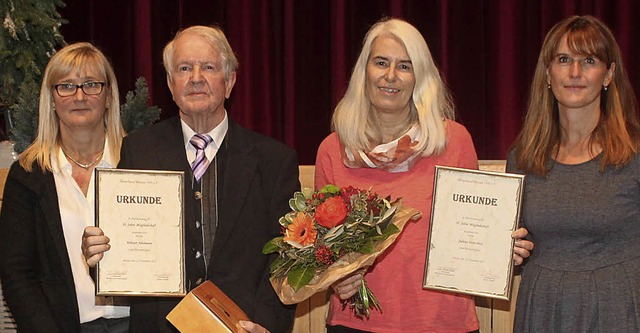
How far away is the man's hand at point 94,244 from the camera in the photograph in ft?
9.26

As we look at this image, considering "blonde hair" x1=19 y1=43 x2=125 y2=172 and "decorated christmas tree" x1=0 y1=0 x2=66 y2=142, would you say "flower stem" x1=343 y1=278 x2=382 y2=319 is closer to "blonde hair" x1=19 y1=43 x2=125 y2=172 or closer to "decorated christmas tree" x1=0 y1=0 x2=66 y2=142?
"blonde hair" x1=19 y1=43 x2=125 y2=172

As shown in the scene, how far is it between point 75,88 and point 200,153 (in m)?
0.64

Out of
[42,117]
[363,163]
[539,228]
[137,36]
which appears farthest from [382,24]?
[137,36]

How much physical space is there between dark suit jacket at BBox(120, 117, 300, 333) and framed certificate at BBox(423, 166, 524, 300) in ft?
1.91

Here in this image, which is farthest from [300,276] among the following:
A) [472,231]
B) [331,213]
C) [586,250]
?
[586,250]

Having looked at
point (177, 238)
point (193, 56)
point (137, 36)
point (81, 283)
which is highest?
point (137, 36)

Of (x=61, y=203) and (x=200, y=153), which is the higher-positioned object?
(x=200, y=153)

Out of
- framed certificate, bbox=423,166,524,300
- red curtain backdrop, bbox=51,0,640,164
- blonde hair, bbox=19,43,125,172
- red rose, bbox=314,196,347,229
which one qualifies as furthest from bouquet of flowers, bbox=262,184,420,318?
red curtain backdrop, bbox=51,0,640,164

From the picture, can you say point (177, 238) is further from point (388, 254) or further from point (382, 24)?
point (382, 24)

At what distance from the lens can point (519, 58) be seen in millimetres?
5410

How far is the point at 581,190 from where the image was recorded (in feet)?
9.70

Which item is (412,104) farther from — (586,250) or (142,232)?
(142,232)

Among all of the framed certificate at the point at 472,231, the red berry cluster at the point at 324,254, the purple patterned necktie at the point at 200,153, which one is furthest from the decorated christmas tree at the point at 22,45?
the framed certificate at the point at 472,231

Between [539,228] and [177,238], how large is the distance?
4.45ft
